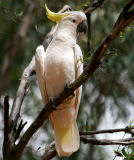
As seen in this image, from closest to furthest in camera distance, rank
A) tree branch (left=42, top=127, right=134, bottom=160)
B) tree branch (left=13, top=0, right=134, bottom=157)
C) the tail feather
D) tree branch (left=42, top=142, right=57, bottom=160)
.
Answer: tree branch (left=13, top=0, right=134, bottom=157) < tree branch (left=42, top=127, right=134, bottom=160) < tree branch (left=42, top=142, right=57, bottom=160) < the tail feather

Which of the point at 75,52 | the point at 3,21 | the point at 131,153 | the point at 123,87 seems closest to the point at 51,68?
the point at 75,52

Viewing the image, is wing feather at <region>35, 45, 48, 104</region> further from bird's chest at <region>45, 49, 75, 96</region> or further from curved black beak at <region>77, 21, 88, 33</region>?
curved black beak at <region>77, 21, 88, 33</region>

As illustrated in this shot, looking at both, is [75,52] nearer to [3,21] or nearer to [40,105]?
[3,21]

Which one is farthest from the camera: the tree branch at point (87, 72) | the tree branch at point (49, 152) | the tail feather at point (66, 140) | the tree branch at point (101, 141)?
the tail feather at point (66, 140)

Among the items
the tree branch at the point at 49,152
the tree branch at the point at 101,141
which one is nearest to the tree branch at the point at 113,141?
the tree branch at the point at 101,141

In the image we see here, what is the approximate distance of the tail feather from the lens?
6.72 feet

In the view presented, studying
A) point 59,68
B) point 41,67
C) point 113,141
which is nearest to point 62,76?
point 59,68

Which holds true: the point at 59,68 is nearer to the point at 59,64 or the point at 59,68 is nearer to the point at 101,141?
the point at 59,64

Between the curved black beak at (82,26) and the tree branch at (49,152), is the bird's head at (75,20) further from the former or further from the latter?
the tree branch at (49,152)

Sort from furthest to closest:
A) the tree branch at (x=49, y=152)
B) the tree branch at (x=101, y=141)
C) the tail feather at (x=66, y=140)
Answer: the tail feather at (x=66, y=140)
the tree branch at (x=49, y=152)
the tree branch at (x=101, y=141)

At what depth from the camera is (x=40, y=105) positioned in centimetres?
468

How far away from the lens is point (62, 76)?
82.3 inches

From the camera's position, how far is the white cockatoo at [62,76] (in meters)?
2.08

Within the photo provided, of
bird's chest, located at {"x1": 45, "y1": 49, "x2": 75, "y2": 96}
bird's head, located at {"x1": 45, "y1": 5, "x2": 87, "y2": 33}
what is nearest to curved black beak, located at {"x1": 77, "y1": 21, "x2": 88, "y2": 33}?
bird's head, located at {"x1": 45, "y1": 5, "x2": 87, "y2": 33}
